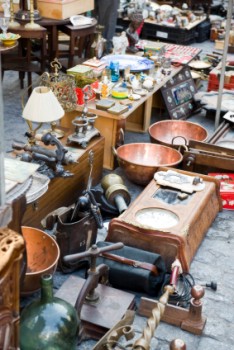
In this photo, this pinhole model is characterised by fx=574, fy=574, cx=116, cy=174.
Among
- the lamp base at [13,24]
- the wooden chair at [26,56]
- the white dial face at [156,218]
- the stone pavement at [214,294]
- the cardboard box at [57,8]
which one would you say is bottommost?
the stone pavement at [214,294]

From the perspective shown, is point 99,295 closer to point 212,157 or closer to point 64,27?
point 212,157

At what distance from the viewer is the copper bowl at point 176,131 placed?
238 inches

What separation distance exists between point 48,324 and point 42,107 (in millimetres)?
1920

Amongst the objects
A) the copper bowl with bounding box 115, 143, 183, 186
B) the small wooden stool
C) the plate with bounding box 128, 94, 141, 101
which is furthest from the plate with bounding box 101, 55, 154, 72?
the copper bowl with bounding box 115, 143, 183, 186

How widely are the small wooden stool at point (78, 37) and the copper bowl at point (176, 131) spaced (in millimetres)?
2060

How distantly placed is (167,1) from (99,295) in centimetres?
974

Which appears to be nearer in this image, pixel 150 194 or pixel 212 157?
pixel 150 194

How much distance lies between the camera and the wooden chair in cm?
718

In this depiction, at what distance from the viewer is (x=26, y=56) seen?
7539 mm

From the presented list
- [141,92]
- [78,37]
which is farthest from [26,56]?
[141,92]

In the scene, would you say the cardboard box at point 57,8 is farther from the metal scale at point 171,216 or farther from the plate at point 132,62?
the metal scale at point 171,216

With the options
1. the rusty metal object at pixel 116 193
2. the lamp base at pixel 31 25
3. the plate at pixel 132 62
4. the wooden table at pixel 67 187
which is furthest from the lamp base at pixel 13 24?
the rusty metal object at pixel 116 193

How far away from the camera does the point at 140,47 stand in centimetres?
755

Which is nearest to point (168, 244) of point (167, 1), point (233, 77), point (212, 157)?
point (212, 157)
